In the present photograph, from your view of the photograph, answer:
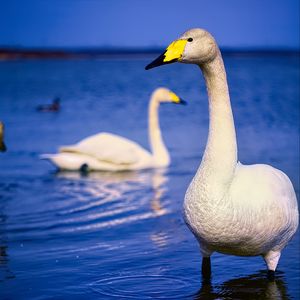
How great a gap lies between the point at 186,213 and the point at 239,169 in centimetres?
54

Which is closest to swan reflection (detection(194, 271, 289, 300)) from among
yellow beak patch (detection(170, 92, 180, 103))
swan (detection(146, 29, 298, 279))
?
swan (detection(146, 29, 298, 279))

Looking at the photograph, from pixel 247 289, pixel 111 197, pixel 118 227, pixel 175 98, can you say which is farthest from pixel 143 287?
pixel 175 98

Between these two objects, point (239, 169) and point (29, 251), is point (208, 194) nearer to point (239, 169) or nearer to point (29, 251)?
point (239, 169)

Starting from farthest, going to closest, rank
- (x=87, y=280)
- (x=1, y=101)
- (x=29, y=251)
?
(x=1, y=101) → (x=29, y=251) → (x=87, y=280)

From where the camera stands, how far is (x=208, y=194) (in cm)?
578

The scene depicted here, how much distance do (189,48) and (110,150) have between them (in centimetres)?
740

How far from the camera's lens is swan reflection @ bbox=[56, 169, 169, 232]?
902 cm

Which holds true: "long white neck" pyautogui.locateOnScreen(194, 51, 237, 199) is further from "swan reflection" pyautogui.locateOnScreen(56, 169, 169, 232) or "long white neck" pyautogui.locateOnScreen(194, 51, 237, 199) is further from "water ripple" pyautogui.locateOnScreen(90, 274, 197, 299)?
→ "swan reflection" pyautogui.locateOnScreen(56, 169, 169, 232)

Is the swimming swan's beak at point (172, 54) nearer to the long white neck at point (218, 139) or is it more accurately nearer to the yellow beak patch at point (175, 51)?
the yellow beak patch at point (175, 51)

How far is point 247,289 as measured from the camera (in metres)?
6.46

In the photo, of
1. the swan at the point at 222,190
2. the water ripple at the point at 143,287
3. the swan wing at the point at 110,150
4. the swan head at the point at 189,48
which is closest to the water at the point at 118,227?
the water ripple at the point at 143,287

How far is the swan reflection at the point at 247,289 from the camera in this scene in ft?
20.7

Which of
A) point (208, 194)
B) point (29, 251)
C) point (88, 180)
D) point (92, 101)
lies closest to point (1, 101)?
point (92, 101)

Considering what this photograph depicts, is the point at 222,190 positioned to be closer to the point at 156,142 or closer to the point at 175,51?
the point at 175,51
